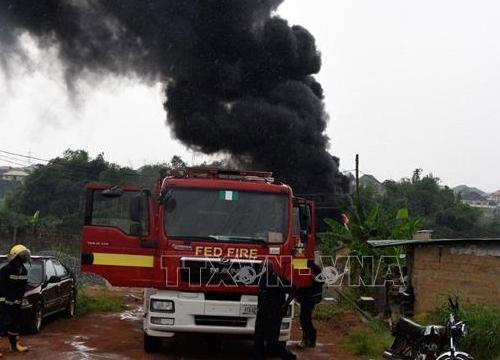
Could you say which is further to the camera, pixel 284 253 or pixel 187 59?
pixel 187 59

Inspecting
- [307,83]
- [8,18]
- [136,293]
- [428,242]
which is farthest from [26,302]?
[307,83]

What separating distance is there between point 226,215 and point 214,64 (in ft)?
55.0

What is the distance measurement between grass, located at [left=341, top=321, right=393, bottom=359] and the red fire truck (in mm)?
1458

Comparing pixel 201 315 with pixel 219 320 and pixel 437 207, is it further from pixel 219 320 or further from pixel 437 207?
pixel 437 207

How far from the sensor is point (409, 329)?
749 cm

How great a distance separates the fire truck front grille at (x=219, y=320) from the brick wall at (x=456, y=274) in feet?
13.6

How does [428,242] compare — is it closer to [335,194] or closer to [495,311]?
[495,311]

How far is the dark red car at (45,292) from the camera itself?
9891 mm

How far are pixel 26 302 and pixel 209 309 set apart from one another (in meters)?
3.28

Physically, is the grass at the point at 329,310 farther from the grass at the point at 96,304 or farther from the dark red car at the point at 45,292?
the dark red car at the point at 45,292

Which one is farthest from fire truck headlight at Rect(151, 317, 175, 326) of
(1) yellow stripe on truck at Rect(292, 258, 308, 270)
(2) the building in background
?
(2) the building in background

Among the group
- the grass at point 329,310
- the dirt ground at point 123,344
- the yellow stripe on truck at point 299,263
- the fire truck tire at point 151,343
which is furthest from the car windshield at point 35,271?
the grass at point 329,310

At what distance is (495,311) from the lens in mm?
8555

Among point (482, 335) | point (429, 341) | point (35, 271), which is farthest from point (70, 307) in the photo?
point (482, 335)
